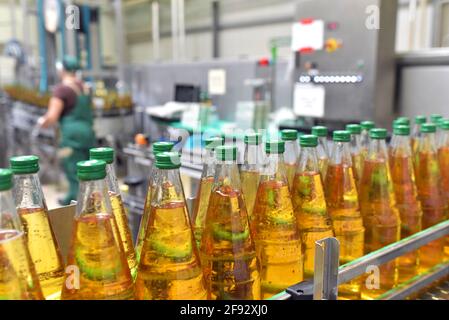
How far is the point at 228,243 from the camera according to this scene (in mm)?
628

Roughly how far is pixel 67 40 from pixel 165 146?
5082 mm

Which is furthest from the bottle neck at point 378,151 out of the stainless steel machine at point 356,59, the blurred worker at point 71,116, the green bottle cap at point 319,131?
the blurred worker at point 71,116

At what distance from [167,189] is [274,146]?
0.67 feet

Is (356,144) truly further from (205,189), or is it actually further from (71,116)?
(71,116)

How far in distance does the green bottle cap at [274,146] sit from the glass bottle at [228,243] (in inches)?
3.0

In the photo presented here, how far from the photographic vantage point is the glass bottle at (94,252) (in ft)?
1.72

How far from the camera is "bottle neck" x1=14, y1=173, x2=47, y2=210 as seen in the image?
0.59 metres

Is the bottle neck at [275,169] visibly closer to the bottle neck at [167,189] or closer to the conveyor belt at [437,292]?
the bottle neck at [167,189]

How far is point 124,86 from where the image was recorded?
4.71m

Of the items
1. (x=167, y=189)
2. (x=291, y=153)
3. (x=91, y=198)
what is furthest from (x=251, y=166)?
(x=91, y=198)
